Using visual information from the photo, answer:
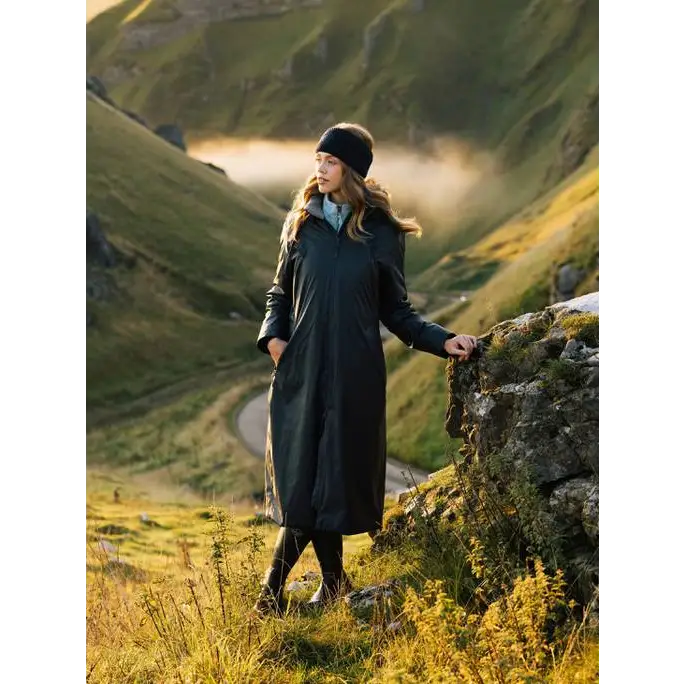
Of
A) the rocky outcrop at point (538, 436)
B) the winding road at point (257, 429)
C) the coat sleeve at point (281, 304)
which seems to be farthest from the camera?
the winding road at point (257, 429)

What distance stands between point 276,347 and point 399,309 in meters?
0.88

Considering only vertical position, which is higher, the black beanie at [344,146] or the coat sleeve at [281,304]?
the black beanie at [344,146]

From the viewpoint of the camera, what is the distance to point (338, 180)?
634 centimetres

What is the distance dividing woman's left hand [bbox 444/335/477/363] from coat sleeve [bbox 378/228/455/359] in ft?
0.12

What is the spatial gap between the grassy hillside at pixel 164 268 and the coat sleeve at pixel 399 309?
60.3 m

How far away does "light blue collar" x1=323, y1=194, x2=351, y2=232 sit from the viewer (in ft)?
21.0

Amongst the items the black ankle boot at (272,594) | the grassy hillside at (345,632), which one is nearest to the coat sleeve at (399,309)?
the grassy hillside at (345,632)

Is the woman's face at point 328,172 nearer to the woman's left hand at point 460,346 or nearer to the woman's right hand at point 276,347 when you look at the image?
the woman's right hand at point 276,347

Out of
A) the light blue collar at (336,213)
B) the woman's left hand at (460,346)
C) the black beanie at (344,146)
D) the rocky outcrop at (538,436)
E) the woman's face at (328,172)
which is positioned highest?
the black beanie at (344,146)

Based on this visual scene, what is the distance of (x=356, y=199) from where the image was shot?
250 inches

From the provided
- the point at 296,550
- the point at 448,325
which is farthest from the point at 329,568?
the point at 448,325

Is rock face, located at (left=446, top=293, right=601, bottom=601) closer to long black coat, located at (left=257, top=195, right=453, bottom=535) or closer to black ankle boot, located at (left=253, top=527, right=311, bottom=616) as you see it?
long black coat, located at (left=257, top=195, right=453, bottom=535)

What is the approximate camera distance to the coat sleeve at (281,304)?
656 cm
